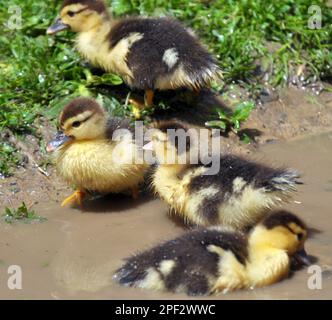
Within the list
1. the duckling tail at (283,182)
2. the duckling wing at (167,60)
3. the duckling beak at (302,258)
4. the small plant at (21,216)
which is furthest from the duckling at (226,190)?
the duckling wing at (167,60)

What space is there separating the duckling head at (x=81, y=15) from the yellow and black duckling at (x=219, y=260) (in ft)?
6.95

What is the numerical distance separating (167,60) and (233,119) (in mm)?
595

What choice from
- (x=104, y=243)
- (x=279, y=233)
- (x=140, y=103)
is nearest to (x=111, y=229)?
(x=104, y=243)

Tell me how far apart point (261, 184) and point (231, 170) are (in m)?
0.20

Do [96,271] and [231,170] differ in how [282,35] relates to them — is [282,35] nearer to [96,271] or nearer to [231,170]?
[231,170]

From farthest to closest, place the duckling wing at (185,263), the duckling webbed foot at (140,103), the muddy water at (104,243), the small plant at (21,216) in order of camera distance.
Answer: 1. the duckling webbed foot at (140,103)
2. the small plant at (21,216)
3. the muddy water at (104,243)
4. the duckling wing at (185,263)

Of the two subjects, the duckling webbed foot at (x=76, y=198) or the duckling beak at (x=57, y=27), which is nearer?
the duckling webbed foot at (x=76, y=198)

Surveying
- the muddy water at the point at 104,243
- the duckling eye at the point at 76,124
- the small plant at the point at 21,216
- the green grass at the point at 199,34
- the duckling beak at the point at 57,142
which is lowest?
the muddy water at the point at 104,243

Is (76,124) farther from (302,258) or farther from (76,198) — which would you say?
(302,258)

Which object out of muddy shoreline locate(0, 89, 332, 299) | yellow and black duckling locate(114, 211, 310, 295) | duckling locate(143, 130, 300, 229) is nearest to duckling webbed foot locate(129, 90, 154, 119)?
muddy shoreline locate(0, 89, 332, 299)

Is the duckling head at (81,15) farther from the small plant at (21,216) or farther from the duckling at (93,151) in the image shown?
the small plant at (21,216)

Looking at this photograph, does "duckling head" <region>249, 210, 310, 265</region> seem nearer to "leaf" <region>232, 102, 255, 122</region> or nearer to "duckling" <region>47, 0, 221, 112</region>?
"duckling" <region>47, 0, 221, 112</region>

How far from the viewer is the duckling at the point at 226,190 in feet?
14.8

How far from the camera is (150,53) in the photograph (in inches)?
222
